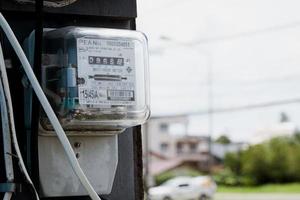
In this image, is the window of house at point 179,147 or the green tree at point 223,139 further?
the window of house at point 179,147

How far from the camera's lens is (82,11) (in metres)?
1.25

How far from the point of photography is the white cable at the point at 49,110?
1.07m

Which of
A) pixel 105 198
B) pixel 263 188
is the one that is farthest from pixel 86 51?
pixel 263 188

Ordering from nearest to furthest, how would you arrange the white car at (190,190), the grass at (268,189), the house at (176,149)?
the white car at (190,190) < the grass at (268,189) < the house at (176,149)

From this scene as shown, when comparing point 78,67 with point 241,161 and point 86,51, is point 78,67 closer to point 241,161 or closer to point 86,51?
point 86,51

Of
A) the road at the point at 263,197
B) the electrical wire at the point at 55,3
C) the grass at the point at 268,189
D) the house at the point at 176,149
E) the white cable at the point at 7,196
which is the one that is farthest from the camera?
the house at the point at 176,149

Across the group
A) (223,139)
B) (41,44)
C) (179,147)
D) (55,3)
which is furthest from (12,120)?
(179,147)

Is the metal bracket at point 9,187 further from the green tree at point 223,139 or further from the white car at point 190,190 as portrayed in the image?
the green tree at point 223,139

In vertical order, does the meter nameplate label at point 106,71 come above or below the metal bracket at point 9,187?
above

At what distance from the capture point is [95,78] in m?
1.11

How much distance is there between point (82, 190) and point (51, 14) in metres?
0.33

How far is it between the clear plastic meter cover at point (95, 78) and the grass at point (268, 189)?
39.1m

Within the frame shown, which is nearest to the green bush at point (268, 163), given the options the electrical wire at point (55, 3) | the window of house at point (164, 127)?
the window of house at point (164, 127)

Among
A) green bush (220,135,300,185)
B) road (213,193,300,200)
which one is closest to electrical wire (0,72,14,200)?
A: road (213,193,300,200)
